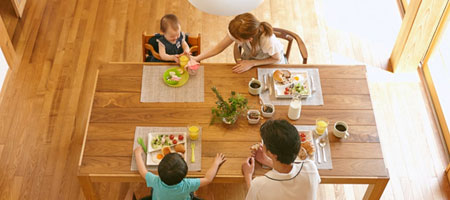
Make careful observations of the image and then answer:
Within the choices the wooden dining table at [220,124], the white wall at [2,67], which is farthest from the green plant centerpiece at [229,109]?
the white wall at [2,67]

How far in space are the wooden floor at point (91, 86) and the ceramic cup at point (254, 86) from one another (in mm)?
787

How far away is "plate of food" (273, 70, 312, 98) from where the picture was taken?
111 inches

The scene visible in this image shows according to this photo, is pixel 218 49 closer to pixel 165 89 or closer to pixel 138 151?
pixel 165 89

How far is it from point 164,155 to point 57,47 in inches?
81.7

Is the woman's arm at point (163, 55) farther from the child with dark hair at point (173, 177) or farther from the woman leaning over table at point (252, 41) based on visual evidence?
the child with dark hair at point (173, 177)

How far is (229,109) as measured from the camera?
105 inches

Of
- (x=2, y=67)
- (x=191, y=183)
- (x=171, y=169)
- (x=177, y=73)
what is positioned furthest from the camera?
(x=2, y=67)

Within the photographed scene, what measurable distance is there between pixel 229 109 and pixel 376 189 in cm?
91

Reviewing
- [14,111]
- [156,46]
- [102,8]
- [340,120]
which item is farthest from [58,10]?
[340,120]

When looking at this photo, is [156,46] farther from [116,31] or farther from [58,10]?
[58,10]

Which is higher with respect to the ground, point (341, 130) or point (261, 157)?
point (341, 130)

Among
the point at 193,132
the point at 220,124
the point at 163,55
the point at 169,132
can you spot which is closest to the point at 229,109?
the point at 220,124

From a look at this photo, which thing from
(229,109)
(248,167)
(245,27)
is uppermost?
(245,27)

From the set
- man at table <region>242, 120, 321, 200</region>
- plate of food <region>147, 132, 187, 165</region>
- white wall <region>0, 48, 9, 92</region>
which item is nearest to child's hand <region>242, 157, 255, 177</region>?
man at table <region>242, 120, 321, 200</region>
